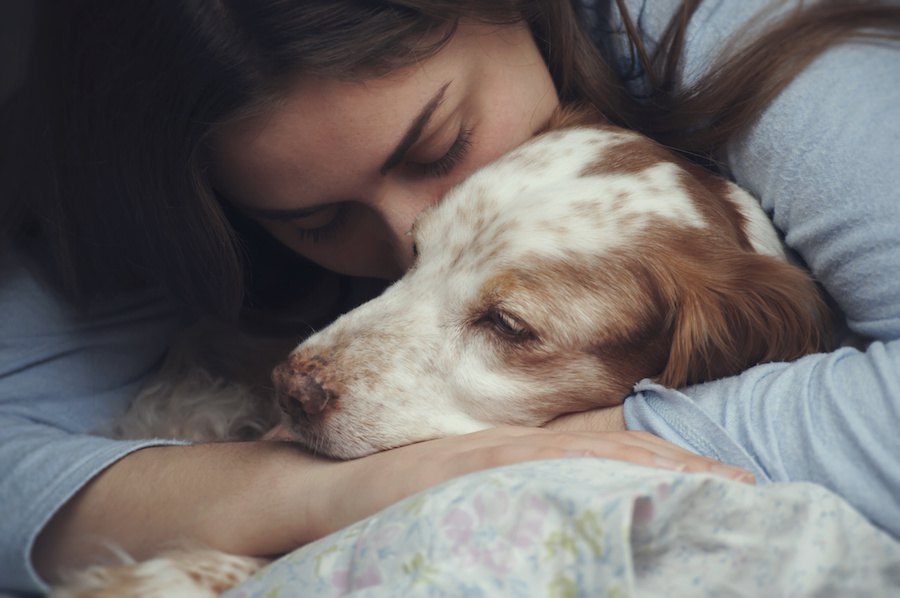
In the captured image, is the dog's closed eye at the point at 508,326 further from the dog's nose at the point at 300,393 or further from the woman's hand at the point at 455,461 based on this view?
the dog's nose at the point at 300,393

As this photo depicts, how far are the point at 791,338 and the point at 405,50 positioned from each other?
87 centimetres

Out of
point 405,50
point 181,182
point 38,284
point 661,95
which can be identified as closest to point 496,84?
point 405,50

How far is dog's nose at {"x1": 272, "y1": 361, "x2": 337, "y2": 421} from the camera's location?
1.61m

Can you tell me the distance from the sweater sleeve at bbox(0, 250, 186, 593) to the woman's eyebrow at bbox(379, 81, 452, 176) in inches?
28.3

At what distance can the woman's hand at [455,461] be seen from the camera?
4.34 ft

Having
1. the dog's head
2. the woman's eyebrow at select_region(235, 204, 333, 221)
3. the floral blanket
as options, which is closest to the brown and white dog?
the dog's head

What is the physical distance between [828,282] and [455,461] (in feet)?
2.64

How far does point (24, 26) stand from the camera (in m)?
2.19

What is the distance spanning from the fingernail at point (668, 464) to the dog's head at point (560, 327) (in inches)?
13.6

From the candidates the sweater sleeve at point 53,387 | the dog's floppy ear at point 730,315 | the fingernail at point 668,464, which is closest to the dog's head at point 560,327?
the dog's floppy ear at point 730,315

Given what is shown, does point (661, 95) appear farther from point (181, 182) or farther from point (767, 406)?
point (181, 182)

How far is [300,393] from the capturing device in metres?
1.62

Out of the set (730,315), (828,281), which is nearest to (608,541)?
(730,315)

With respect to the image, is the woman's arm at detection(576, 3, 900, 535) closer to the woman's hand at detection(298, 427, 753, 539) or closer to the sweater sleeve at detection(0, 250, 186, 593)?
the woman's hand at detection(298, 427, 753, 539)
